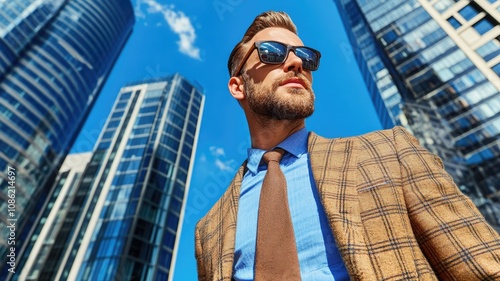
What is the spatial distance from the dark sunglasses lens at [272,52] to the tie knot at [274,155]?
70 cm

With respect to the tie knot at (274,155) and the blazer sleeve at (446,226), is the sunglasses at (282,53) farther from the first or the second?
the blazer sleeve at (446,226)

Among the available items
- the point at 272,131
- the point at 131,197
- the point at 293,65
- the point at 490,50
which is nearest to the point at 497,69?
the point at 490,50

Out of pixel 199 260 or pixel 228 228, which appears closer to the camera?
pixel 228 228

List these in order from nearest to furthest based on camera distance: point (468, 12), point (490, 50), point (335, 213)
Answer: point (335, 213), point (490, 50), point (468, 12)

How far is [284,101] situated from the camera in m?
1.85

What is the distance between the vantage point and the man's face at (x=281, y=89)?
A: 6.06 ft

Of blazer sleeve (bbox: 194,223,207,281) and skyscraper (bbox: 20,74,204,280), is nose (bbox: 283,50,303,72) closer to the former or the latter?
blazer sleeve (bbox: 194,223,207,281)

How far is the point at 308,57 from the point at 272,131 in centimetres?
66

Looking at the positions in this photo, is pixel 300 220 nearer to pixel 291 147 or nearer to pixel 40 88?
pixel 291 147

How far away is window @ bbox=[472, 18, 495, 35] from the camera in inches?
1508

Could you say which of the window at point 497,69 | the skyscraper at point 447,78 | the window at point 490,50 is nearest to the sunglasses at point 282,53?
the skyscraper at point 447,78

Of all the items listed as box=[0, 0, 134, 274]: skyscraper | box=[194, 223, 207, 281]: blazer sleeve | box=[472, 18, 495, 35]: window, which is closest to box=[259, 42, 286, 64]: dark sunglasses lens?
box=[194, 223, 207, 281]: blazer sleeve

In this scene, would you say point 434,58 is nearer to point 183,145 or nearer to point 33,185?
point 183,145

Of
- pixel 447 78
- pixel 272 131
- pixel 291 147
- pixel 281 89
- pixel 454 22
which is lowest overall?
pixel 291 147
